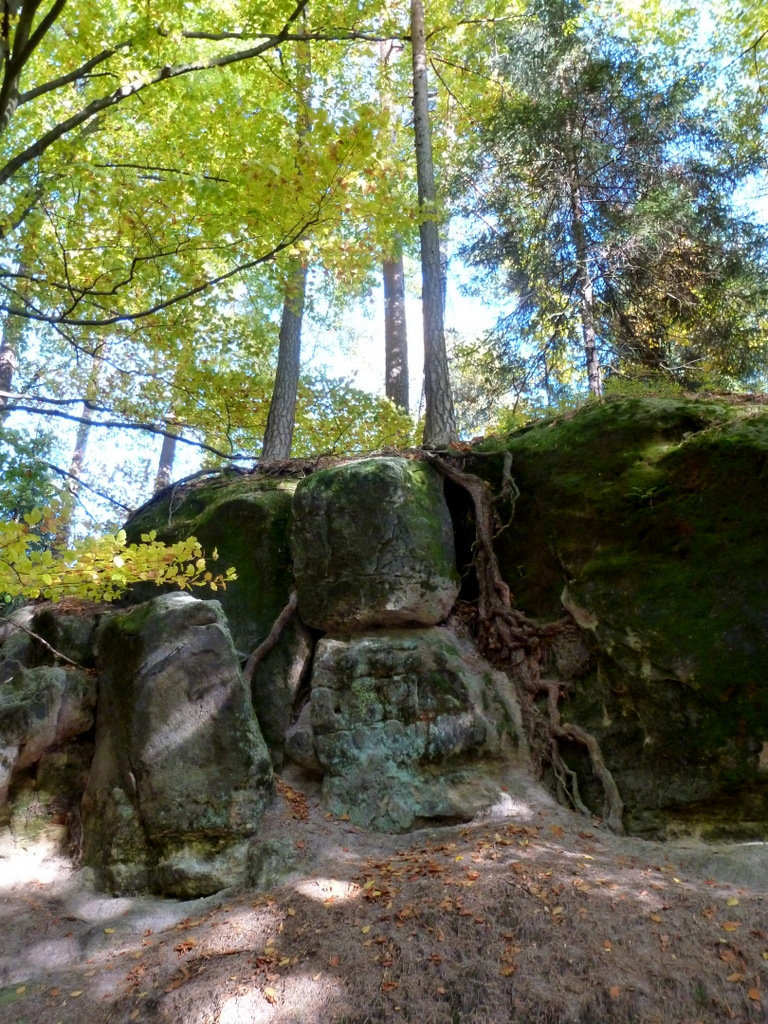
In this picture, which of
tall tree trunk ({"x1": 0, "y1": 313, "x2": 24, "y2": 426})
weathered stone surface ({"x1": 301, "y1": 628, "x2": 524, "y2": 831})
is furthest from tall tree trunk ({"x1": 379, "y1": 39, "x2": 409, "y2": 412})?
tall tree trunk ({"x1": 0, "y1": 313, "x2": 24, "y2": 426})

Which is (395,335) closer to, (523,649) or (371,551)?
(371,551)

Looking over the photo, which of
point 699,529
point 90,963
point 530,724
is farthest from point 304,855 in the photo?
point 699,529

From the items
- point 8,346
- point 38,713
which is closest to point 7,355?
point 8,346

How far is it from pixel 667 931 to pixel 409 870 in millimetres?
1702

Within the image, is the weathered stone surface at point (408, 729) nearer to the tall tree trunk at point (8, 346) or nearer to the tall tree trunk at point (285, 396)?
the tall tree trunk at point (285, 396)

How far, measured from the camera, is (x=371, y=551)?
6781 mm

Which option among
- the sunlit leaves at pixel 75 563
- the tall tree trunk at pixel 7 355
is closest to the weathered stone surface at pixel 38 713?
the sunlit leaves at pixel 75 563

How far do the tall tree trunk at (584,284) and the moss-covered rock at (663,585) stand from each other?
324cm

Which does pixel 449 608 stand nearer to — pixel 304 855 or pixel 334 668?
pixel 334 668

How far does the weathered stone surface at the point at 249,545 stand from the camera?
24.2 ft

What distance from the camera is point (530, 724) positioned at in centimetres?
625

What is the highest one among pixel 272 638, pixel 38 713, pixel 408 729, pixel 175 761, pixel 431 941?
pixel 272 638

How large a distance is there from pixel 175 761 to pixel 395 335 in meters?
10.6

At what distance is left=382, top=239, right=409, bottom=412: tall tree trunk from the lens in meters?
13.4
